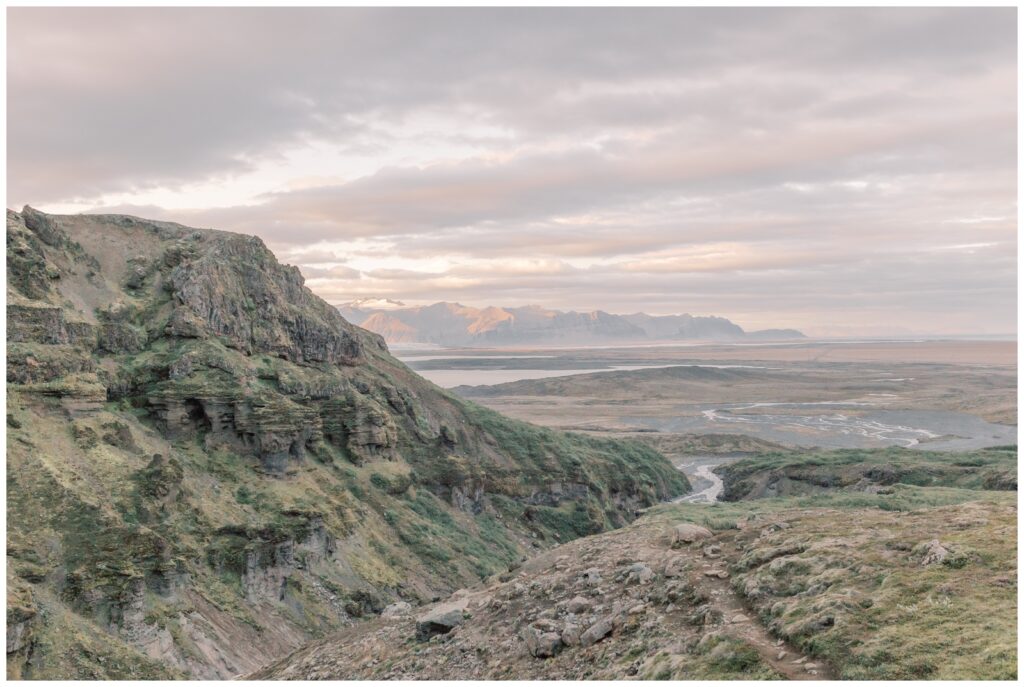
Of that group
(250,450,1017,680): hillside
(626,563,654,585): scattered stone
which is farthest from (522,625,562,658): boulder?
(626,563,654,585): scattered stone

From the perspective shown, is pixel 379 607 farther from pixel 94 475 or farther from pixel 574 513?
pixel 574 513

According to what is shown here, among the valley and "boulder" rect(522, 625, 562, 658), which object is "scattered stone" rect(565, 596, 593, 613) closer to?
the valley

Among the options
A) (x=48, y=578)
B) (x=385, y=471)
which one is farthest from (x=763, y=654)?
(x=385, y=471)

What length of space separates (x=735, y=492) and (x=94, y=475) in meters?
88.9

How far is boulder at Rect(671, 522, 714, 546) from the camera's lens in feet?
98.9

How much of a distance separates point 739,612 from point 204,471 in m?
39.0

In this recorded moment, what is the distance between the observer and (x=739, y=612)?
71.4 ft

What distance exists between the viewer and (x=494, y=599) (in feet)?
93.2

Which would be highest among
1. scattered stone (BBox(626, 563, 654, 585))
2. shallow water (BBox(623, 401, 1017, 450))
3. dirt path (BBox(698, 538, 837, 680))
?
dirt path (BBox(698, 538, 837, 680))

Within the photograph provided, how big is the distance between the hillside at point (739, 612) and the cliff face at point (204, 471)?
880 cm

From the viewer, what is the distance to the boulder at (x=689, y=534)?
30156mm

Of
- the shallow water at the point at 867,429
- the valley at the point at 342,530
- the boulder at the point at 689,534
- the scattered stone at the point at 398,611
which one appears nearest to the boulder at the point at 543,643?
the valley at the point at 342,530

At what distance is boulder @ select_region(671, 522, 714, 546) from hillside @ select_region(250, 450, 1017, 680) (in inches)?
3.9

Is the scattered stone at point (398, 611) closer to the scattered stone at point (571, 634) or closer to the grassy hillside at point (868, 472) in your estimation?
the scattered stone at point (571, 634)
